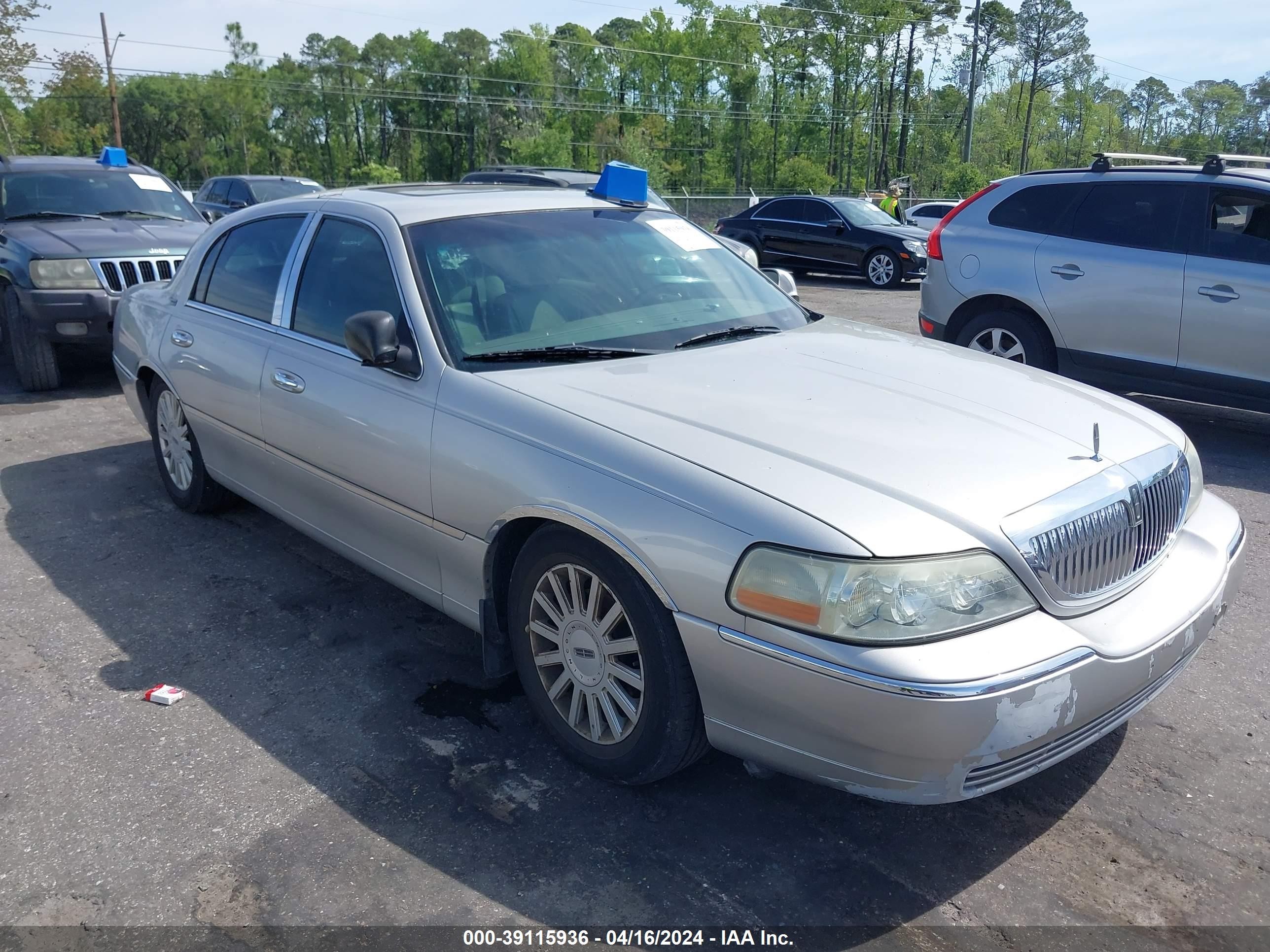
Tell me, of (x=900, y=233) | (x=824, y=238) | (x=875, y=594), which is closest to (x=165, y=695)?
(x=875, y=594)

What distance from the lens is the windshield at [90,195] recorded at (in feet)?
29.3

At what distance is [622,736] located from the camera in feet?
9.40

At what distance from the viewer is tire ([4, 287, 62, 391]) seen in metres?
8.05

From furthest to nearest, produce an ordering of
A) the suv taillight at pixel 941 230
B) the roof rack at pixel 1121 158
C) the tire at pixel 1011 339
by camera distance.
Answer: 1. the suv taillight at pixel 941 230
2. the tire at pixel 1011 339
3. the roof rack at pixel 1121 158

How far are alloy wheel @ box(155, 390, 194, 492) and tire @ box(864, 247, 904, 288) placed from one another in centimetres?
1379

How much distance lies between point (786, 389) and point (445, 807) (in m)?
1.60

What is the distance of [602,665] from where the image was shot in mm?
2871

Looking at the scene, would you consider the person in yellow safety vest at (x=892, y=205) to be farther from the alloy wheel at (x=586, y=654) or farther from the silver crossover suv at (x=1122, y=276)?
the alloy wheel at (x=586, y=654)

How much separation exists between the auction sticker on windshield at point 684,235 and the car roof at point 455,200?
5.6 inches

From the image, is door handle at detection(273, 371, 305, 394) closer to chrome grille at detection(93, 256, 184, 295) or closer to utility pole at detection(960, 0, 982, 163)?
chrome grille at detection(93, 256, 184, 295)

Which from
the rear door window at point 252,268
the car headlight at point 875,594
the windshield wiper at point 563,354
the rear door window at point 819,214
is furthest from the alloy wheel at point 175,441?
the rear door window at point 819,214

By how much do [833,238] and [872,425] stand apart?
50.9 feet

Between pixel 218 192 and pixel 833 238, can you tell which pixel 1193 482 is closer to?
pixel 833 238

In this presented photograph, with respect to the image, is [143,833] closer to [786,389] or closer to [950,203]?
[786,389]
